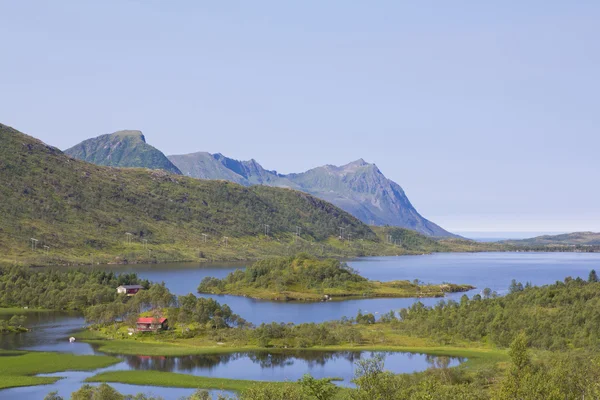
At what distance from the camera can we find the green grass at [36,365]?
92.4 m

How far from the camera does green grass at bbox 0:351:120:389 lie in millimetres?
92375

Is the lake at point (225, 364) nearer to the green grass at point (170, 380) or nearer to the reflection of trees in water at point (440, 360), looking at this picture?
the reflection of trees in water at point (440, 360)

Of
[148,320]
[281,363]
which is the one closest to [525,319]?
[281,363]

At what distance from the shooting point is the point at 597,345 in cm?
11469

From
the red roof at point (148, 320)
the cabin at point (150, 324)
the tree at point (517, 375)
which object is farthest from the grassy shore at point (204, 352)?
the tree at point (517, 375)

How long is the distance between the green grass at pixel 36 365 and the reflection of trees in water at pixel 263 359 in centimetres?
654

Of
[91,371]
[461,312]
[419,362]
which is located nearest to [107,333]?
[91,371]

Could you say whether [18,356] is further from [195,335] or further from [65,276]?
[65,276]

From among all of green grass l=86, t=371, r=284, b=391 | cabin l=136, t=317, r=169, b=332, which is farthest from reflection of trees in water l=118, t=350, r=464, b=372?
cabin l=136, t=317, r=169, b=332

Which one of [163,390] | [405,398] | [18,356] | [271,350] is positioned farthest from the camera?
[271,350]

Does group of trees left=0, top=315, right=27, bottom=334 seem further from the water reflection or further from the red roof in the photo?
the water reflection

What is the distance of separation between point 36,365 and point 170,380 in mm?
25277

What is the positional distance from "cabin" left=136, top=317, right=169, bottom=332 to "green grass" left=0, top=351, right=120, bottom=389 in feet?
80.6

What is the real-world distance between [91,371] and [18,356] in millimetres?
18594
